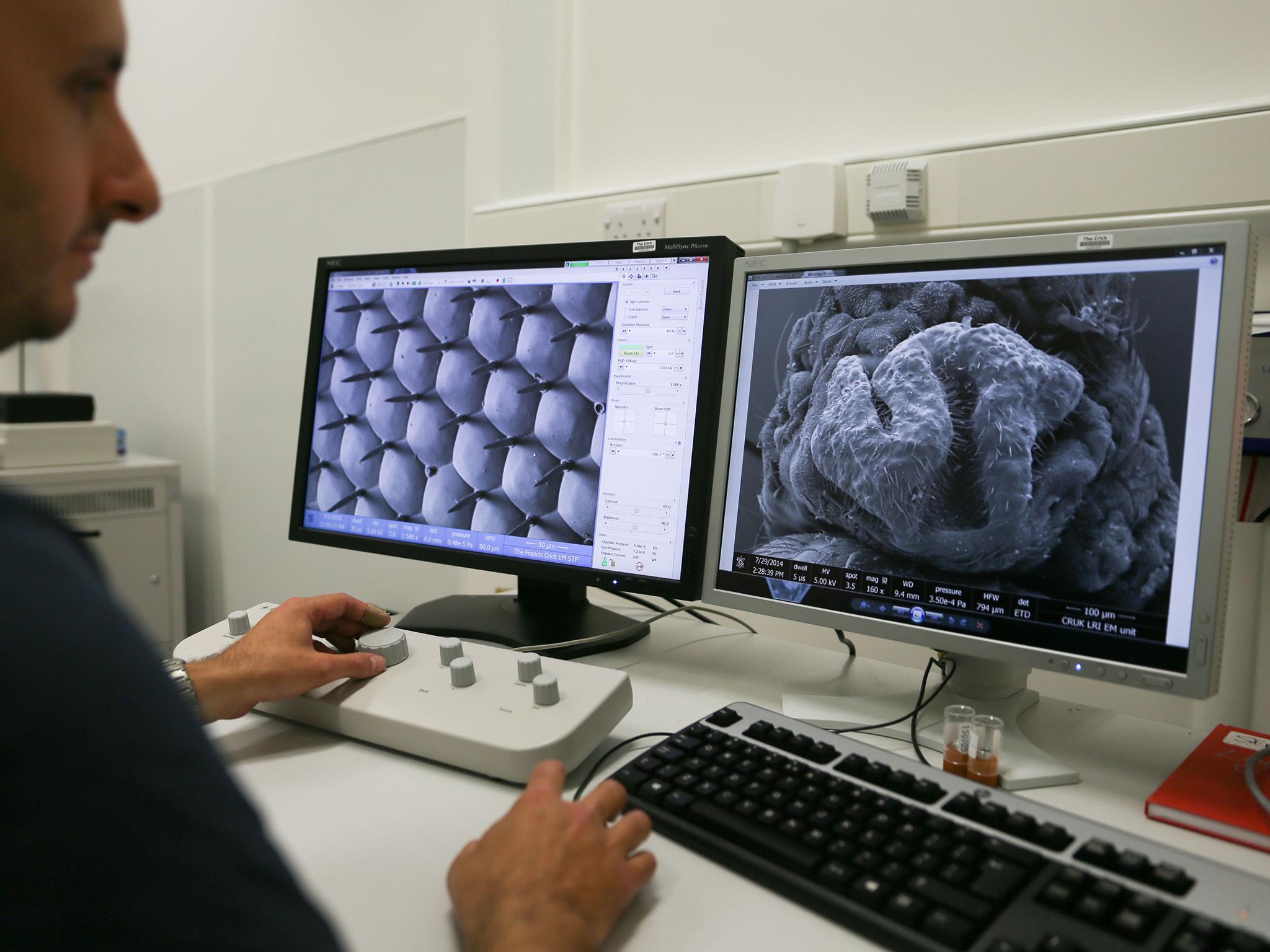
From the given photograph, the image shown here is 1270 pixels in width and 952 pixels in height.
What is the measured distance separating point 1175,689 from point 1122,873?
7.6 inches

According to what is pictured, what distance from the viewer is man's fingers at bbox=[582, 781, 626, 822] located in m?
0.54

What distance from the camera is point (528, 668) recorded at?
29.0 inches

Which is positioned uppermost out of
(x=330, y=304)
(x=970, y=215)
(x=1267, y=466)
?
(x=970, y=215)

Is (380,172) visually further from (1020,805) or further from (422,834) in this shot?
(1020,805)

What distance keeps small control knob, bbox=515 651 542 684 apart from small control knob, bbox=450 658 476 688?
0.14 feet

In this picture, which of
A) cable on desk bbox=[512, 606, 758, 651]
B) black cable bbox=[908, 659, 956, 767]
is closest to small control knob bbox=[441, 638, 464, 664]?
cable on desk bbox=[512, 606, 758, 651]

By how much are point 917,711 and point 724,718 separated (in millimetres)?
227

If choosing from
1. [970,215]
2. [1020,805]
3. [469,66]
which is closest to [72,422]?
[469,66]

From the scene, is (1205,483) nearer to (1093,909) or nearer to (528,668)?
(1093,909)

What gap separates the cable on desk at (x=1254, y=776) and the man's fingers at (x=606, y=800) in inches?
18.4

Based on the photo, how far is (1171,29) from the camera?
3.42 ft

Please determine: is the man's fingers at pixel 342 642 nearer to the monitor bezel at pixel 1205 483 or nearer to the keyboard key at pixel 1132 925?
the monitor bezel at pixel 1205 483

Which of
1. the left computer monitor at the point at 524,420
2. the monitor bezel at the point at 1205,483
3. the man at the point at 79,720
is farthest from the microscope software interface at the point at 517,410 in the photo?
the man at the point at 79,720

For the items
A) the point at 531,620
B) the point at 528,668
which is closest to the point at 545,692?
the point at 528,668
